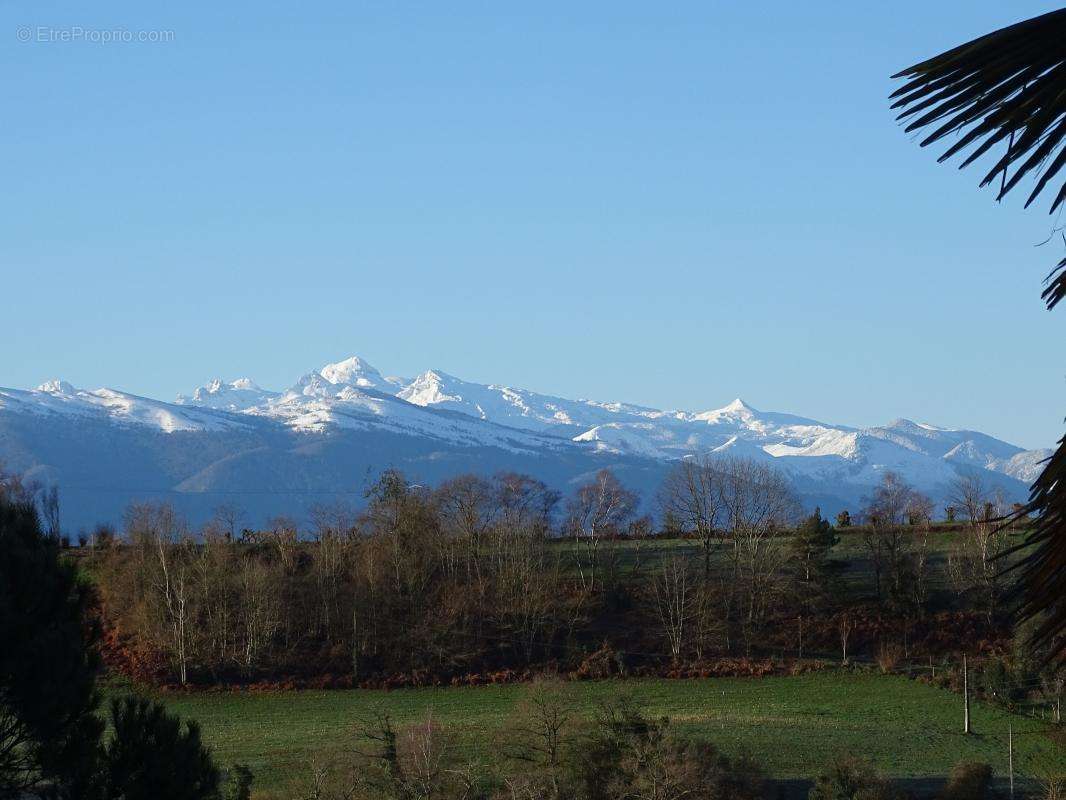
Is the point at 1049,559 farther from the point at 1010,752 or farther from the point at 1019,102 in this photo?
the point at 1010,752

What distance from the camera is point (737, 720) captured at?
58.6 meters

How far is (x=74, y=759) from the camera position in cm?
2106

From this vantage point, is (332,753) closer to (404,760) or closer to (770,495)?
(404,760)

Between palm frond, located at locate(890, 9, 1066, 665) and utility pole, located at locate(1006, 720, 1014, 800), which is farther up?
palm frond, located at locate(890, 9, 1066, 665)

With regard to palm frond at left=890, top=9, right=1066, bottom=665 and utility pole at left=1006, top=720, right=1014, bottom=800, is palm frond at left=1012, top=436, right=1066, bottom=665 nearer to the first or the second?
palm frond at left=890, top=9, right=1066, bottom=665

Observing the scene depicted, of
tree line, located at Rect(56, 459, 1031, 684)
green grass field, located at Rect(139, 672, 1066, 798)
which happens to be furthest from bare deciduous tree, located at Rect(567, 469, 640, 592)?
green grass field, located at Rect(139, 672, 1066, 798)

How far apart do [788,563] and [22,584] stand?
63881 mm

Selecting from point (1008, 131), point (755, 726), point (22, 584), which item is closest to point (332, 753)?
point (755, 726)

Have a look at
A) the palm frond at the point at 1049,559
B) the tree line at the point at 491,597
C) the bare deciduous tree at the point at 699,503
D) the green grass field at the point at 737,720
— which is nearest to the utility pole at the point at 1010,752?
the green grass field at the point at 737,720

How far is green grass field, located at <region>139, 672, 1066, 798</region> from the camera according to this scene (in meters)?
51.5

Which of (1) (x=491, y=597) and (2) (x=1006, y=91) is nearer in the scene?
(2) (x=1006, y=91)

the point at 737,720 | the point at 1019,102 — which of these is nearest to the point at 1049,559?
the point at 1019,102

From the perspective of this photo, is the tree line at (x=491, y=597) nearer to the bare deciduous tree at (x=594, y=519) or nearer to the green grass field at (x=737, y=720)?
the bare deciduous tree at (x=594, y=519)

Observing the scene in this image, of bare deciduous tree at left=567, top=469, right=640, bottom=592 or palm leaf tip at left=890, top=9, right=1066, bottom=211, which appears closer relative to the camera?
palm leaf tip at left=890, top=9, right=1066, bottom=211
